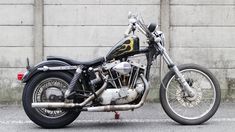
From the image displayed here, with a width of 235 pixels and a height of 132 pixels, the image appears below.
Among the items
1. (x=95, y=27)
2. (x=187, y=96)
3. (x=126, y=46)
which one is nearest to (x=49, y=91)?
(x=126, y=46)

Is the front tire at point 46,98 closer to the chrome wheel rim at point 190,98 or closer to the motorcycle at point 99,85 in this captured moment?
the motorcycle at point 99,85

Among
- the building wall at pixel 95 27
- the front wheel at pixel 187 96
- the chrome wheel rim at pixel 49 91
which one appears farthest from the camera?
the building wall at pixel 95 27

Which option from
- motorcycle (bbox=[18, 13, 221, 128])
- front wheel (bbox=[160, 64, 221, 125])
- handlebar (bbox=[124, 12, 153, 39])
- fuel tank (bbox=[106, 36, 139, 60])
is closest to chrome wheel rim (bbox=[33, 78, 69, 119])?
motorcycle (bbox=[18, 13, 221, 128])

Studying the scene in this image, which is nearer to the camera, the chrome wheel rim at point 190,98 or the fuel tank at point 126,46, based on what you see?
the fuel tank at point 126,46

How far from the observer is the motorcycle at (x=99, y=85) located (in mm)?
6543

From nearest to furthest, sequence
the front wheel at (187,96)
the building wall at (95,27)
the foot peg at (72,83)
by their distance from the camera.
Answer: the foot peg at (72,83)
the front wheel at (187,96)
the building wall at (95,27)

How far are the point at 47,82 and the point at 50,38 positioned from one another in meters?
2.12

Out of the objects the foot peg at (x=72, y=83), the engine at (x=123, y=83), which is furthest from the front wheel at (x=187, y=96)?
the foot peg at (x=72, y=83)

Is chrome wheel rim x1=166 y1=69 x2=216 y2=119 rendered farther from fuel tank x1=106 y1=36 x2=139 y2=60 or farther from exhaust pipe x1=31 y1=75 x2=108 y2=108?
exhaust pipe x1=31 y1=75 x2=108 y2=108

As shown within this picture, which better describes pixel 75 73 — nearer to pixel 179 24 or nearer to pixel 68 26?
pixel 68 26

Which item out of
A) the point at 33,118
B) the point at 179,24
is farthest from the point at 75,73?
the point at 179,24

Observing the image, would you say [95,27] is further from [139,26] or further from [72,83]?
[72,83]

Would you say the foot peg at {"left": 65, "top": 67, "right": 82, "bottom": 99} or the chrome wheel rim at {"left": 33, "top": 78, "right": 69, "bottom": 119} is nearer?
the foot peg at {"left": 65, "top": 67, "right": 82, "bottom": 99}

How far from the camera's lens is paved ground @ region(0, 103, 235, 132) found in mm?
6555
